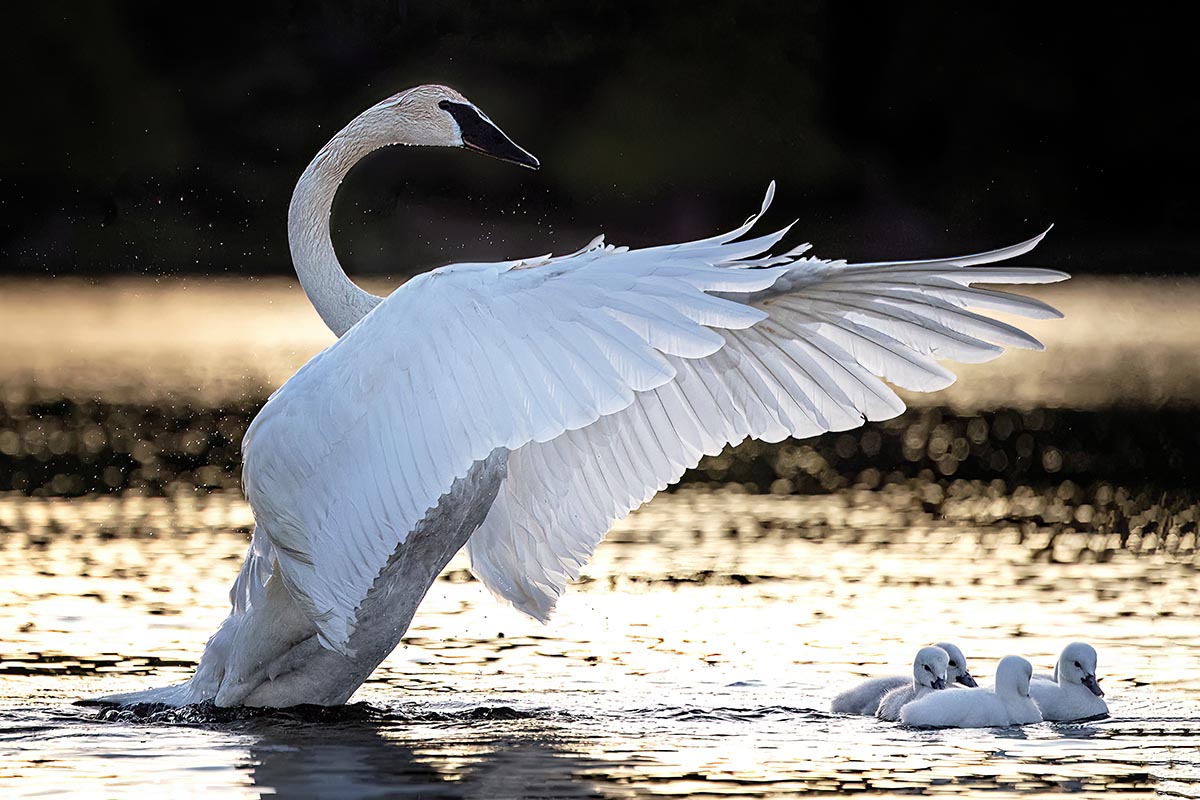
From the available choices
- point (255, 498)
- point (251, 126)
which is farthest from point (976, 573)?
point (251, 126)

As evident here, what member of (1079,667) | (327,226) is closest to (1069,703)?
(1079,667)

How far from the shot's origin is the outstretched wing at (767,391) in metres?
7.82

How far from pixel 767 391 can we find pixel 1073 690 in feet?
6.27

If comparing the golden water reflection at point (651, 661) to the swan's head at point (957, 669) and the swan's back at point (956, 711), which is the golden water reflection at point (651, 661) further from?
the swan's head at point (957, 669)

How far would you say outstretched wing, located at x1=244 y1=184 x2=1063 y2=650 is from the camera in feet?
22.9

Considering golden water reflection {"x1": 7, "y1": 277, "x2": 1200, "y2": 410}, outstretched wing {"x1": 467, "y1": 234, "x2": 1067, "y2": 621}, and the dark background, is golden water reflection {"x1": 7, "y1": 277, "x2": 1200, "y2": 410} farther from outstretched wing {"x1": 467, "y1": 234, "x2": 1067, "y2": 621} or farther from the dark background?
outstretched wing {"x1": 467, "y1": 234, "x2": 1067, "y2": 621}

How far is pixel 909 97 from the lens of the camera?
32812mm

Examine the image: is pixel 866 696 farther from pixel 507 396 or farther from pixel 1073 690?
pixel 507 396

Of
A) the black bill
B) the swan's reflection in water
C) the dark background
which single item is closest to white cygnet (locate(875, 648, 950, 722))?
the swan's reflection in water

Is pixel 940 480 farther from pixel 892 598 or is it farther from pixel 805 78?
pixel 805 78

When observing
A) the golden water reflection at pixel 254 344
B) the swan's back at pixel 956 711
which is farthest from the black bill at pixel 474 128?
the golden water reflection at pixel 254 344

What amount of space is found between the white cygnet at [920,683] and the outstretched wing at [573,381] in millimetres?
1334

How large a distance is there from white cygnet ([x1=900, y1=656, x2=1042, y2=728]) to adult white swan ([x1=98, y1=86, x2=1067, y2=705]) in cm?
127

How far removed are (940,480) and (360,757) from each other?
9.34 m
